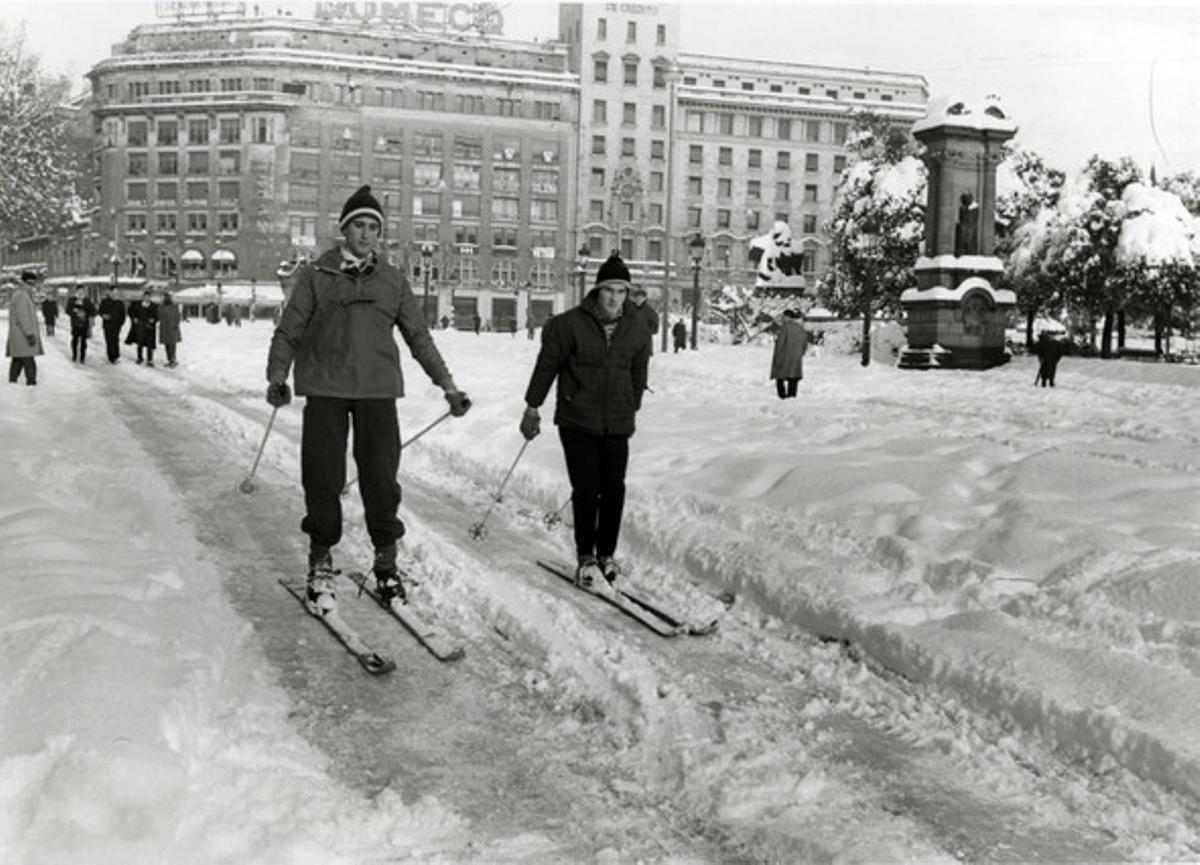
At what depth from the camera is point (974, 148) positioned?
28.2 meters

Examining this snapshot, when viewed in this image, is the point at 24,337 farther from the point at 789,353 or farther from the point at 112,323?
the point at 789,353

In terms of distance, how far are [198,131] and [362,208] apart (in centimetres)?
8986

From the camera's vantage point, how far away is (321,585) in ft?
18.4

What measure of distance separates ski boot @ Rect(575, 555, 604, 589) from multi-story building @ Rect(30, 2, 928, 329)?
79.1 m

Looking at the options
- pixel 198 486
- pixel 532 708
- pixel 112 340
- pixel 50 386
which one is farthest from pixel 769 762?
pixel 112 340

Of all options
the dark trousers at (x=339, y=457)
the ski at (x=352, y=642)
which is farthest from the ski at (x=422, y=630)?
the dark trousers at (x=339, y=457)

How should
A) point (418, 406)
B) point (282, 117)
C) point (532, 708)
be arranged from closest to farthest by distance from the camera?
point (532, 708) < point (418, 406) < point (282, 117)

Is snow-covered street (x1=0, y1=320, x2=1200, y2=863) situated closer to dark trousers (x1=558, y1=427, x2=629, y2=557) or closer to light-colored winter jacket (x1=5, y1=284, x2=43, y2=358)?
dark trousers (x1=558, y1=427, x2=629, y2=557)

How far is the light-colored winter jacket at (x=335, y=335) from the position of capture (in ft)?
18.0

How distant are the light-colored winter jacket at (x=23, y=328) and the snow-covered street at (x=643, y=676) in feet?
25.2

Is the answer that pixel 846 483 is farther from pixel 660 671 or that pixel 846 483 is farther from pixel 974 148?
pixel 974 148

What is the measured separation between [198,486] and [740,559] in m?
4.51

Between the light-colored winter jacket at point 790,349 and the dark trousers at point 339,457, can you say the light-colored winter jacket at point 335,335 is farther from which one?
the light-colored winter jacket at point 790,349

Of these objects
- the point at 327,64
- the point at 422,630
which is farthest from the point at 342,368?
the point at 327,64
